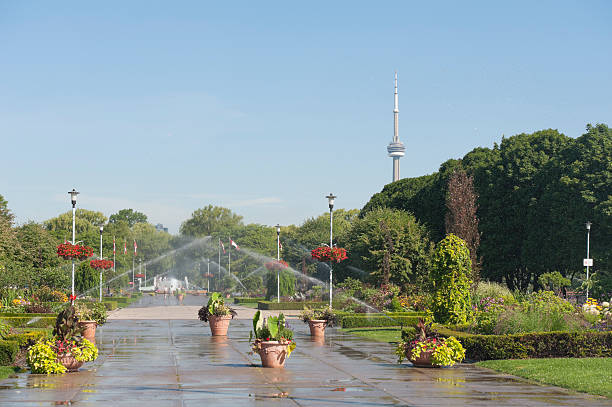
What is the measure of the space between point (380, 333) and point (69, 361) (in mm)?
20657

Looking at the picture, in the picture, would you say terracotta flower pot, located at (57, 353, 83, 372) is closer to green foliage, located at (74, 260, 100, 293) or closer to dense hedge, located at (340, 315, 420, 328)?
dense hedge, located at (340, 315, 420, 328)

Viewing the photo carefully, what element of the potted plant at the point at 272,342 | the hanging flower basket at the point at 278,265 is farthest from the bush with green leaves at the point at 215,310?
the hanging flower basket at the point at 278,265

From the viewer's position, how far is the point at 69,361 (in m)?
20.7

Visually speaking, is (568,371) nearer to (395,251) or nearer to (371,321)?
(371,321)

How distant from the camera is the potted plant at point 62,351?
2030 centimetres

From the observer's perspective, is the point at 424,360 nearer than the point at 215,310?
Yes

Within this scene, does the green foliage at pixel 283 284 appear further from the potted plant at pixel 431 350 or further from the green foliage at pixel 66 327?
the green foliage at pixel 66 327

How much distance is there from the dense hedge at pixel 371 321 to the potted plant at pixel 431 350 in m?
20.1

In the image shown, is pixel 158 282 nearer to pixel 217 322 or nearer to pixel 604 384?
pixel 217 322

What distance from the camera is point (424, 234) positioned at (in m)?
71.3

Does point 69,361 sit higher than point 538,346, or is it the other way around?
point 538,346

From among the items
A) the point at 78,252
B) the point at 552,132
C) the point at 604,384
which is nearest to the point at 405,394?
the point at 604,384

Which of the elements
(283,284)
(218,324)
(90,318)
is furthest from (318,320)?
(283,284)

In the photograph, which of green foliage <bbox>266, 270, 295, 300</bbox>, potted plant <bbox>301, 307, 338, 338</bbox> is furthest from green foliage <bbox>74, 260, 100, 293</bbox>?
potted plant <bbox>301, 307, 338, 338</bbox>
